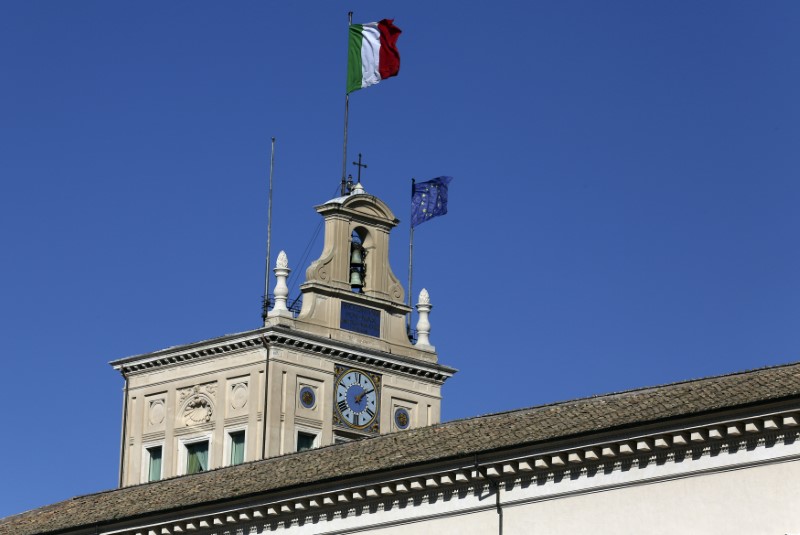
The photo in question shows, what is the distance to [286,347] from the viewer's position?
208 ft

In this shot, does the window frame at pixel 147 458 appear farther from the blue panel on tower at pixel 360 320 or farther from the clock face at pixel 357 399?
the blue panel on tower at pixel 360 320

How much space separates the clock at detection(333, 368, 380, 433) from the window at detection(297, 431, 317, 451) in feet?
2.91

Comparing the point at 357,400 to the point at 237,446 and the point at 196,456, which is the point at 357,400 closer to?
the point at 237,446

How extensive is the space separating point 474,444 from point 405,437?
3.36m

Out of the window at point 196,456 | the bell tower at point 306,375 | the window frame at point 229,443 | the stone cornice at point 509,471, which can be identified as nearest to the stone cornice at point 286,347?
the bell tower at point 306,375

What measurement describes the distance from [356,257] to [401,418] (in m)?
4.47

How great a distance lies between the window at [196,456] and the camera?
6400cm

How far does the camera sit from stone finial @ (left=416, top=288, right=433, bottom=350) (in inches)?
2625

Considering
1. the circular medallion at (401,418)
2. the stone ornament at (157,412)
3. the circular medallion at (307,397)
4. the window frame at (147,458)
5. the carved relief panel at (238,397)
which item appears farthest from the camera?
the stone ornament at (157,412)

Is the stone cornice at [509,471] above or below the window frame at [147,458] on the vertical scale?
below

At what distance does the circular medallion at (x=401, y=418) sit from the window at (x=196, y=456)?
5165 mm

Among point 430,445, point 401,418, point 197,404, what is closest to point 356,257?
point 401,418

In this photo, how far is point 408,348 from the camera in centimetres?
6612

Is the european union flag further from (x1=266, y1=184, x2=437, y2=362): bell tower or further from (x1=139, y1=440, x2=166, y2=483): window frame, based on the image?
(x1=139, y1=440, x2=166, y2=483): window frame
